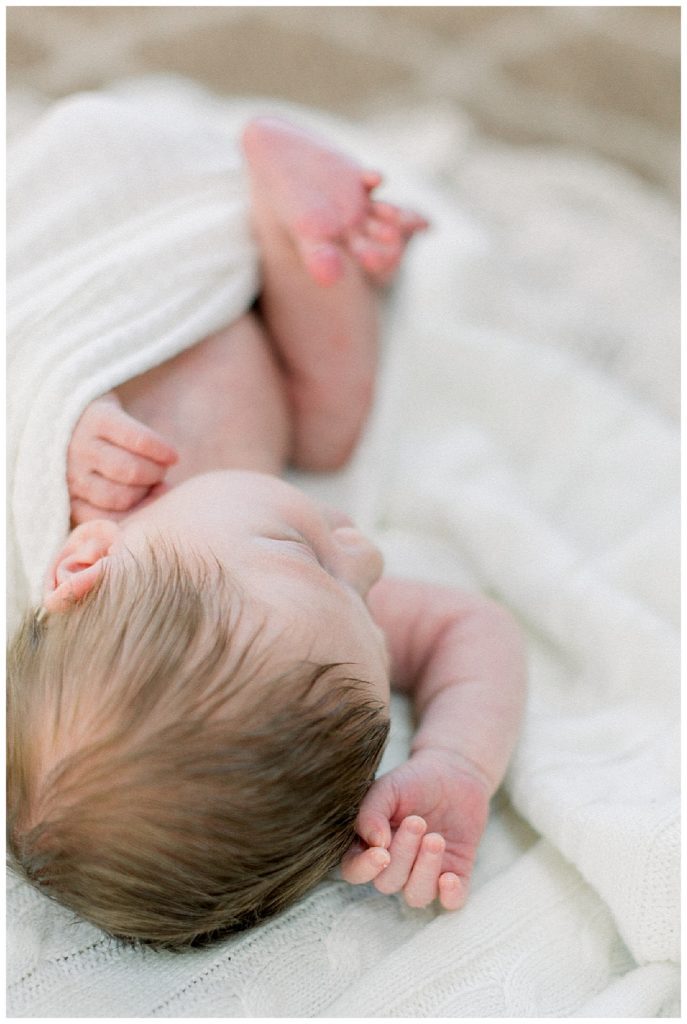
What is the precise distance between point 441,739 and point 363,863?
0.15 metres

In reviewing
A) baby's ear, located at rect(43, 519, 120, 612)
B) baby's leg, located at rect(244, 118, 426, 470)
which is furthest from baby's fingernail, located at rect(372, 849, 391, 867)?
baby's leg, located at rect(244, 118, 426, 470)

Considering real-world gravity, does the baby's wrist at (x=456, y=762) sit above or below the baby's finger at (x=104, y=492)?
below

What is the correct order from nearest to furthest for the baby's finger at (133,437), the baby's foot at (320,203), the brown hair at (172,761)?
the brown hair at (172,761), the baby's finger at (133,437), the baby's foot at (320,203)

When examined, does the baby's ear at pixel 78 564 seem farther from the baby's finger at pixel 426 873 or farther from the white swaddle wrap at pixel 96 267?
the baby's finger at pixel 426 873

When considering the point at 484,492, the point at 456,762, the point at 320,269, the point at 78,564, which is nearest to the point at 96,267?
the point at 320,269

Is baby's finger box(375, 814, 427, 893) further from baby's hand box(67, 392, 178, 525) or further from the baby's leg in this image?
the baby's leg

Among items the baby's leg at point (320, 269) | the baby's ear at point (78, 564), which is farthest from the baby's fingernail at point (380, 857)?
the baby's leg at point (320, 269)

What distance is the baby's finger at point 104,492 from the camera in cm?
89

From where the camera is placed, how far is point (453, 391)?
1.35 meters

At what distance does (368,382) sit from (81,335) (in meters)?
0.36

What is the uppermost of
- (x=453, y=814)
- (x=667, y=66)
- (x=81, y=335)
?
(x=667, y=66)

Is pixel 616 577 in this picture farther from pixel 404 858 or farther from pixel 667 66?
pixel 667 66

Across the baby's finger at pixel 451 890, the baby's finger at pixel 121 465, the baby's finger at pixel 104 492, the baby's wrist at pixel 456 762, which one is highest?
the baby's finger at pixel 121 465

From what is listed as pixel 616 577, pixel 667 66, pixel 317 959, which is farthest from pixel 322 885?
pixel 667 66
